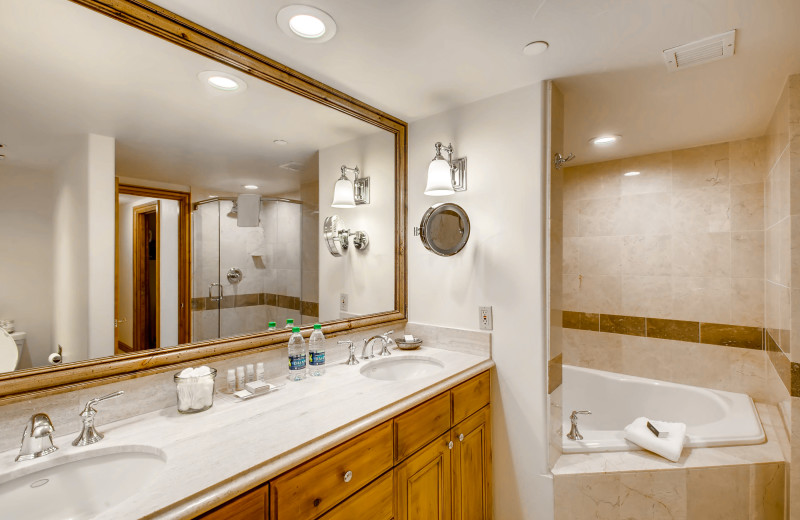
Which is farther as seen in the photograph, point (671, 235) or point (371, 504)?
point (671, 235)

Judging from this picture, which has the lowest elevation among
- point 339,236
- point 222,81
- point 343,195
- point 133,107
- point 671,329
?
point 671,329

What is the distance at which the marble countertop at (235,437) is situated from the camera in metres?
0.80

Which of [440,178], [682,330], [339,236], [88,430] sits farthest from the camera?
[682,330]

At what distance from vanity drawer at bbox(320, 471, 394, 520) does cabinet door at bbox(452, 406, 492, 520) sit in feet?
1.45

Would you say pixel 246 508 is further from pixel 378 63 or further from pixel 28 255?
pixel 378 63

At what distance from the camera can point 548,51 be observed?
4.83ft

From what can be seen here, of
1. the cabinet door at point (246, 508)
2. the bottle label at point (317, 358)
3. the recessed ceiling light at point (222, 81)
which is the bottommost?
the cabinet door at point (246, 508)

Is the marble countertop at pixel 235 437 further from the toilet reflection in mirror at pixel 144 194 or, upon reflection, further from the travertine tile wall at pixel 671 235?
the travertine tile wall at pixel 671 235

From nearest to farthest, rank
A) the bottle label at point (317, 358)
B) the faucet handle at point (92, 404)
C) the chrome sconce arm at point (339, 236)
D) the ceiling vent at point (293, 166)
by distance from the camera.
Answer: the faucet handle at point (92, 404), the bottle label at point (317, 358), the ceiling vent at point (293, 166), the chrome sconce arm at point (339, 236)

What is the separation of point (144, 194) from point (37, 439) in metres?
0.79

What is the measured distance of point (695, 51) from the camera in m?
1.43

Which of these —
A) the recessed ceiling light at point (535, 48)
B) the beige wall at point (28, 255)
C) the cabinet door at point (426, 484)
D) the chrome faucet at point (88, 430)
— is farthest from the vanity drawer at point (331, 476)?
the recessed ceiling light at point (535, 48)

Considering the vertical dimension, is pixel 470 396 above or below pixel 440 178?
below

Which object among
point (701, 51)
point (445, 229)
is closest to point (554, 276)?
point (445, 229)
